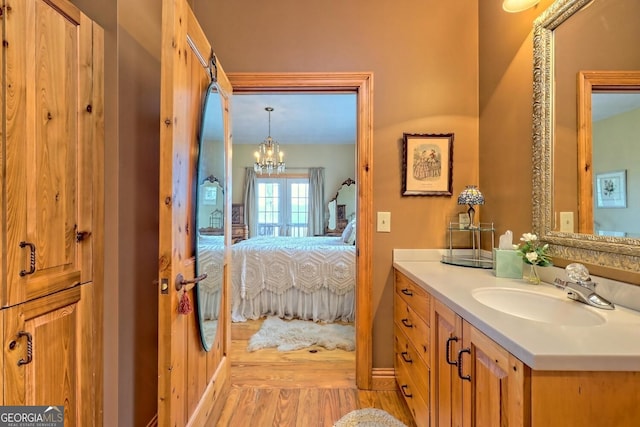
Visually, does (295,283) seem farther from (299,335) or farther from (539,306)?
(539,306)

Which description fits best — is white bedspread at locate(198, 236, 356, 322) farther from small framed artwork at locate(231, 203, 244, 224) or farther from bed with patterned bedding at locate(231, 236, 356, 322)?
small framed artwork at locate(231, 203, 244, 224)

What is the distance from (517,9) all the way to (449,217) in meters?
1.22

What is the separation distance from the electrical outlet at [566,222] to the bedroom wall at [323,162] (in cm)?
564

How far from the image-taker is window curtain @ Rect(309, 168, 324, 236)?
6918mm

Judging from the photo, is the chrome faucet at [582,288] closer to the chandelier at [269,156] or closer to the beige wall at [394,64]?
the beige wall at [394,64]

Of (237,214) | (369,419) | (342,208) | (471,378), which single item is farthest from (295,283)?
(237,214)

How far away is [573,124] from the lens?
4.23 ft

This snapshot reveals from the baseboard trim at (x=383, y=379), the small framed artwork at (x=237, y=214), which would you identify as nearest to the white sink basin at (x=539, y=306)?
the baseboard trim at (x=383, y=379)

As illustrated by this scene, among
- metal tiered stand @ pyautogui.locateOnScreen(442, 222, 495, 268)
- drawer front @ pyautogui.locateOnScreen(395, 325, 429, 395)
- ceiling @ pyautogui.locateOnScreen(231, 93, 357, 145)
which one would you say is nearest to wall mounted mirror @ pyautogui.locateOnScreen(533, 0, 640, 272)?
metal tiered stand @ pyautogui.locateOnScreen(442, 222, 495, 268)

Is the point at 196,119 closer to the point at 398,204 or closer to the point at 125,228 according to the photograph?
the point at 125,228

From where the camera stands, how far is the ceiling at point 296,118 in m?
4.09

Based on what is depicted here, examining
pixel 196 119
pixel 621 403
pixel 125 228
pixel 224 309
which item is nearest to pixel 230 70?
pixel 196 119

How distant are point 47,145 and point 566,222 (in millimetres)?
2129

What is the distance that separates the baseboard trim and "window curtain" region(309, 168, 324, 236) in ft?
16.4
